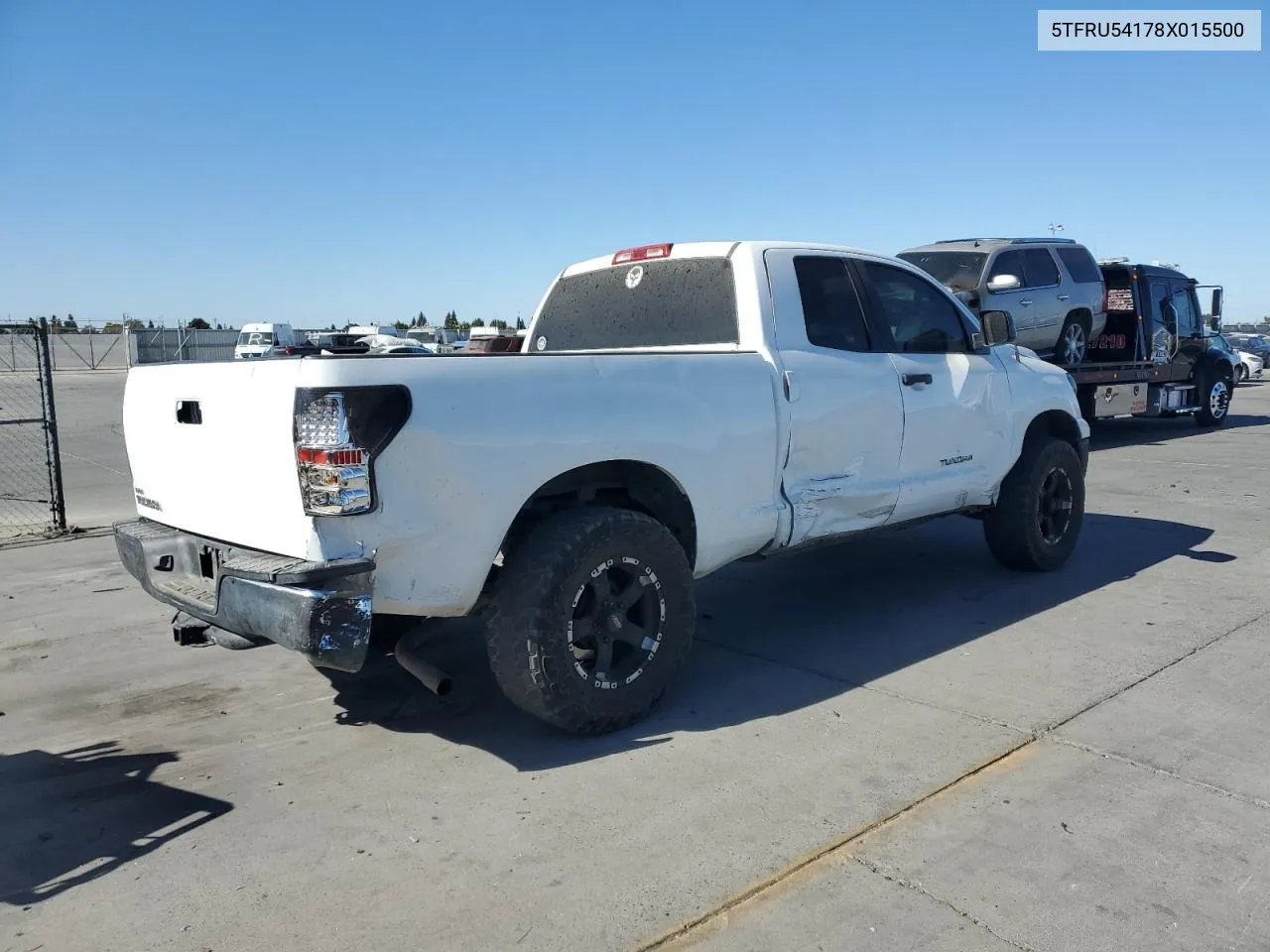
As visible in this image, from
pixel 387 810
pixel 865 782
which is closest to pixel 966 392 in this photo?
pixel 865 782

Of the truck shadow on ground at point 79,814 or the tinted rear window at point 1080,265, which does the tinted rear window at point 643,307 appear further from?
the tinted rear window at point 1080,265

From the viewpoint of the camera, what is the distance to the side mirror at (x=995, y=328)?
5996 mm

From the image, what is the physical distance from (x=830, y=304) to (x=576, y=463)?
2000mm

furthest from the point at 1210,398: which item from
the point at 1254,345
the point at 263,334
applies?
the point at 263,334

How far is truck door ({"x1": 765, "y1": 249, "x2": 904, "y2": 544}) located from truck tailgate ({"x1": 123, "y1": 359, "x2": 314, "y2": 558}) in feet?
7.65

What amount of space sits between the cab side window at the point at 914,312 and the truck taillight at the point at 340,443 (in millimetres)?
3108

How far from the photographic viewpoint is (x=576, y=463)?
383 cm

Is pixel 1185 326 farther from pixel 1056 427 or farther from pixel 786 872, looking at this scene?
pixel 786 872

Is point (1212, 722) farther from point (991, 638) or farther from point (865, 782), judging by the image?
point (865, 782)

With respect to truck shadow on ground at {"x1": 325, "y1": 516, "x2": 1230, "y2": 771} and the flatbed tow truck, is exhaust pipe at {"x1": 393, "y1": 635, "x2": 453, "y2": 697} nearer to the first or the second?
truck shadow on ground at {"x1": 325, "y1": 516, "x2": 1230, "y2": 771}

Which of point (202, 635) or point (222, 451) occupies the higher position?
point (222, 451)

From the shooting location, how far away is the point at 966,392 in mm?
5797

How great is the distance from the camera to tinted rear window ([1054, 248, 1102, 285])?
41.9 ft

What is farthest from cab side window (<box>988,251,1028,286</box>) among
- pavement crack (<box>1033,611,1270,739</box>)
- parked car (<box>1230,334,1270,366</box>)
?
parked car (<box>1230,334,1270,366</box>)
